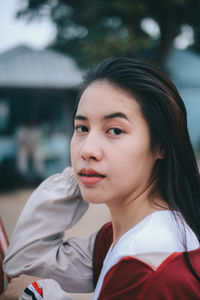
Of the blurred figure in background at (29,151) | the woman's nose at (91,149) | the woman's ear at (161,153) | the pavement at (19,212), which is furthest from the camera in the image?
the blurred figure in background at (29,151)

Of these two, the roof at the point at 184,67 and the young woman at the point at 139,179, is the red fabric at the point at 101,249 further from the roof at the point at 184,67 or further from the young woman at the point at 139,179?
the roof at the point at 184,67

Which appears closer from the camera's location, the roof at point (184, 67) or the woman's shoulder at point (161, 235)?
the woman's shoulder at point (161, 235)

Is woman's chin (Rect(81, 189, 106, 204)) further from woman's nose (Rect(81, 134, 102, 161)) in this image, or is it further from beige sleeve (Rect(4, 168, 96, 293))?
beige sleeve (Rect(4, 168, 96, 293))

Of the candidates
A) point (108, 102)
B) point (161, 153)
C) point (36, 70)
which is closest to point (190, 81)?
point (36, 70)

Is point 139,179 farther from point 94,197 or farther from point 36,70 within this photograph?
point 36,70

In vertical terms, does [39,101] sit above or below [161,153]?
above

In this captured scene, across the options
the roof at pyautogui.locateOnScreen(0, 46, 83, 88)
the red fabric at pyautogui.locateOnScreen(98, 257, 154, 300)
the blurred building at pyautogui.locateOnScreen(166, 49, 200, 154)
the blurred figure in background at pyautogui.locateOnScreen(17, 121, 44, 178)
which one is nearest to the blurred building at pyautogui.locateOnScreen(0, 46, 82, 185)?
the roof at pyautogui.locateOnScreen(0, 46, 83, 88)

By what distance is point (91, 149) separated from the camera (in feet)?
3.47

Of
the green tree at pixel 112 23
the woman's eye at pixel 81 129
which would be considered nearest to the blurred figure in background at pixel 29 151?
the green tree at pixel 112 23

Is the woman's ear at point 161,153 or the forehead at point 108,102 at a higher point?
the forehead at point 108,102

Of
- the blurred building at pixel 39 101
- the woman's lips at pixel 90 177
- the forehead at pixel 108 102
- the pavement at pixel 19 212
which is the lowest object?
the pavement at pixel 19 212

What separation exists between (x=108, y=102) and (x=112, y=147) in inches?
6.2

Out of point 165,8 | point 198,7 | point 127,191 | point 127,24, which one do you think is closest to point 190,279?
point 127,191

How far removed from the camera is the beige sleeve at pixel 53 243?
1.45 m
